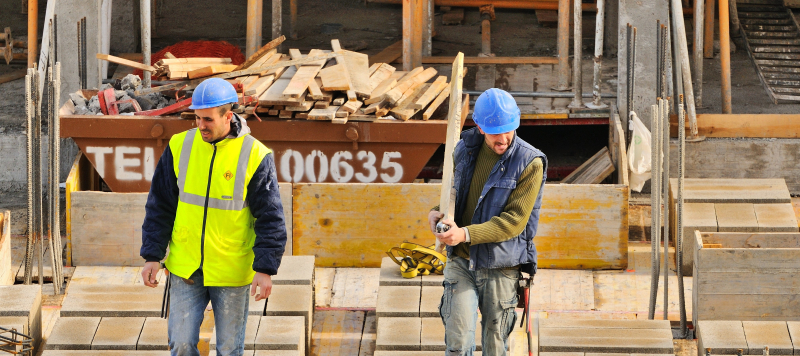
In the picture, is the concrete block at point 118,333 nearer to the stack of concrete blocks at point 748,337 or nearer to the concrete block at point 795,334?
the stack of concrete blocks at point 748,337

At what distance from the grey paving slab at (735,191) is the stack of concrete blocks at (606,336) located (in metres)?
2.53

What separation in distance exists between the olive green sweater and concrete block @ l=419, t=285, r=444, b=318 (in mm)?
1668

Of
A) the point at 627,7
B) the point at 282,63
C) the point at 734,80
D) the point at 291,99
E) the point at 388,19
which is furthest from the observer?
the point at 388,19

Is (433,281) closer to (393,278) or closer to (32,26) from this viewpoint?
(393,278)

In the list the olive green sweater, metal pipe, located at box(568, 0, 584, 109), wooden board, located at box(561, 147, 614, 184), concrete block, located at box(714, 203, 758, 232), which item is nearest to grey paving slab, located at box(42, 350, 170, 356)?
the olive green sweater

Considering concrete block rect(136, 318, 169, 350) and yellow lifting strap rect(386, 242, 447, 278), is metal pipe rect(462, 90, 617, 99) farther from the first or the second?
concrete block rect(136, 318, 169, 350)

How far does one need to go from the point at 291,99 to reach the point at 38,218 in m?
2.53

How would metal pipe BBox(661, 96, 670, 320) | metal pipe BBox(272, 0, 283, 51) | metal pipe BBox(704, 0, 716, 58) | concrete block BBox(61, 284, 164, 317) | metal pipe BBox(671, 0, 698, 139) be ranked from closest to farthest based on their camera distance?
concrete block BBox(61, 284, 164, 317), metal pipe BBox(661, 96, 670, 320), metal pipe BBox(671, 0, 698, 139), metal pipe BBox(272, 0, 283, 51), metal pipe BBox(704, 0, 716, 58)

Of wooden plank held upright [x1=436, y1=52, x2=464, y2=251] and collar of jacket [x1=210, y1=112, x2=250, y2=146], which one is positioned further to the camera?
wooden plank held upright [x1=436, y1=52, x2=464, y2=251]

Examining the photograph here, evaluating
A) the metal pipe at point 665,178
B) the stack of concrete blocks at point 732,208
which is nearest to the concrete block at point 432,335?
the metal pipe at point 665,178

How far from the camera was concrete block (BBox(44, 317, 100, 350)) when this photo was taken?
702 cm

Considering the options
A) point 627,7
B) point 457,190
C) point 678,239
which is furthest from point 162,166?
point 627,7

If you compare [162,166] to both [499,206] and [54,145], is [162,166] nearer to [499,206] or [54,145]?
[499,206]

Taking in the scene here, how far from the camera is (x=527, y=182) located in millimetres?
5660
